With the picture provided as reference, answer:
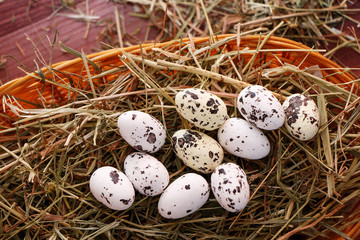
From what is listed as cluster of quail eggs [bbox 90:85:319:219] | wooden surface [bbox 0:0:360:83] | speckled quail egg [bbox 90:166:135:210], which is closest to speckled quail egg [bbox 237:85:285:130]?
cluster of quail eggs [bbox 90:85:319:219]

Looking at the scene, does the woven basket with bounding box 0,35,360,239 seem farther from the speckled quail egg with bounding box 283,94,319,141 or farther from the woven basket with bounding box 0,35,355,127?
the speckled quail egg with bounding box 283,94,319,141

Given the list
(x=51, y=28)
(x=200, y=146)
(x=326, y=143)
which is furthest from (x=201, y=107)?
(x=51, y=28)

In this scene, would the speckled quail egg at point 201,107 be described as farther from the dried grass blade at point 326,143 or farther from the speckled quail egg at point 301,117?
the dried grass blade at point 326,143

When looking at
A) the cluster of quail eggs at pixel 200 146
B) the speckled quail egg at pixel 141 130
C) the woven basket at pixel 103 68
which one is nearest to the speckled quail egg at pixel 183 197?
the cluster of quail eggs at pixel 200 146

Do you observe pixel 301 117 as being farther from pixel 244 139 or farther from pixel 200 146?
pixel 200 146

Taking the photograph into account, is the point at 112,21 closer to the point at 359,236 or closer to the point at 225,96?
the point at 225,96
